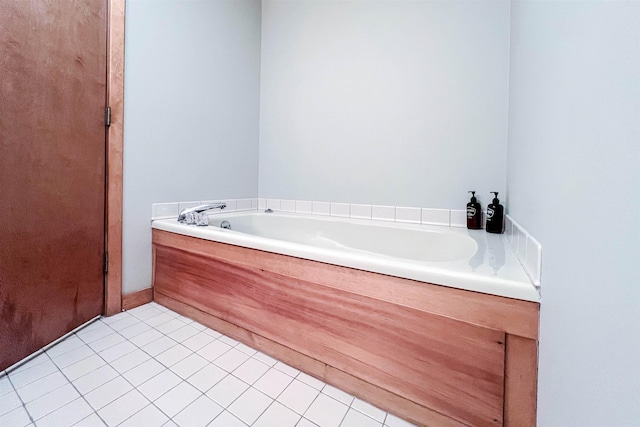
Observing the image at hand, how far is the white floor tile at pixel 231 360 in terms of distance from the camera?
106 centimetres

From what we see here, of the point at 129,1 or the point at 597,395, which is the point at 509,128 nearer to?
the point at 597,395

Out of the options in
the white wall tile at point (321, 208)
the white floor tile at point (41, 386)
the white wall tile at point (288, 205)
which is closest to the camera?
the white floor tile at point (41, 386)

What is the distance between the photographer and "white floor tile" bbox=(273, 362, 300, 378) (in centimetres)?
102

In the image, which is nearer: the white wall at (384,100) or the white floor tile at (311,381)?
the white floor tile at (311,381)

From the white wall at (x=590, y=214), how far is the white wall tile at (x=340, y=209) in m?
1.25

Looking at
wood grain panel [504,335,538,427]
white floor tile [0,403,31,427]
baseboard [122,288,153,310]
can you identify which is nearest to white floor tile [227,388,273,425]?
white floor tile [0,403,31,427]

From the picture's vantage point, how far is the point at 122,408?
836mm

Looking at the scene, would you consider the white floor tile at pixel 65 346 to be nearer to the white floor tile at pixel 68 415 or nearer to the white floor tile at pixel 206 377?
the white floor tile at pixel 68 415

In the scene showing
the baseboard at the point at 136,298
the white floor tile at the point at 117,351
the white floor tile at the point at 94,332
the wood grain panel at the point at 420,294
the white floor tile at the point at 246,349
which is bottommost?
the white floor tile at the point at 246,349

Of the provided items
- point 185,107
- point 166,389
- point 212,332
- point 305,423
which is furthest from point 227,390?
point 185,107

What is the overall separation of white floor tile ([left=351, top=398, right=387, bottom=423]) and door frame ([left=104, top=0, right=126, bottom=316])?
4.73 feet

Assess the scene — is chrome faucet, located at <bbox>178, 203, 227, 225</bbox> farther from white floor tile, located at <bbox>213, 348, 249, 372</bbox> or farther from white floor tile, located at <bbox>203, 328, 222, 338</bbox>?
white floor tile, located at <bbox>213, 348, 249, 372</bbox>

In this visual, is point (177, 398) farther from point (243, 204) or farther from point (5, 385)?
point (243, 204)

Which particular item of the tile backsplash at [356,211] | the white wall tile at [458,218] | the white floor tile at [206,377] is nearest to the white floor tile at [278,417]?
the white floor tile at [206,377]
